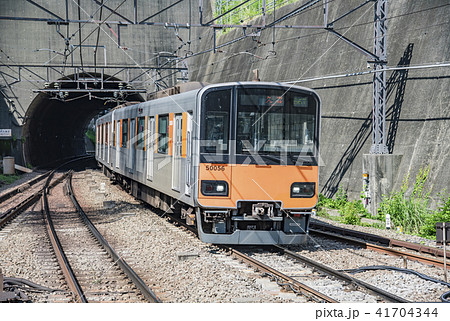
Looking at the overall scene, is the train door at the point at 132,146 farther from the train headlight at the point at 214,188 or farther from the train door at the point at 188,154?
the train headlight at the point at 214,188

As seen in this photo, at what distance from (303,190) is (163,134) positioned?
12.2 feet

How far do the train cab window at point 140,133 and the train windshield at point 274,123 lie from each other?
5.55 m

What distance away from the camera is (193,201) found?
396 inches

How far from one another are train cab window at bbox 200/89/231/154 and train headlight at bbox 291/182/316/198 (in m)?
1.41

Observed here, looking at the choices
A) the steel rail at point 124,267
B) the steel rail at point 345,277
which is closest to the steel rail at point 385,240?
the steel rail at point 345,277

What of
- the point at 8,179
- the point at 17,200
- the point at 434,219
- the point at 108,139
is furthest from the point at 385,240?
the point at 8,179

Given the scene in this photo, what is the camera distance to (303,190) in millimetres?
10219

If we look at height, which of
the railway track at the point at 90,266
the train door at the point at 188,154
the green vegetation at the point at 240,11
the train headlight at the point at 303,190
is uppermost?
the green vegetation at the point at 240,11

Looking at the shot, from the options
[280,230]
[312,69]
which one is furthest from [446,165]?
[312,69]

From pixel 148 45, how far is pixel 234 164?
25.0m

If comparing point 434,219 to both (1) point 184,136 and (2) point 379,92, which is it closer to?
(2) point 379,92

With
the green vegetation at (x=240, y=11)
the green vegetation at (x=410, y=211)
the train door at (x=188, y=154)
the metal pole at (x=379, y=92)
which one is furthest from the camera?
the green vegetation at (x=240, y=11)

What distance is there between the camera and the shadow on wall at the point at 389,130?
16031 mm

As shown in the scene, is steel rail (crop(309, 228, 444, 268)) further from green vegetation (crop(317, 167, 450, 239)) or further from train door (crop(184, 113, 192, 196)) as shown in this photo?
train door (crop(184, 113, 192, 196))
